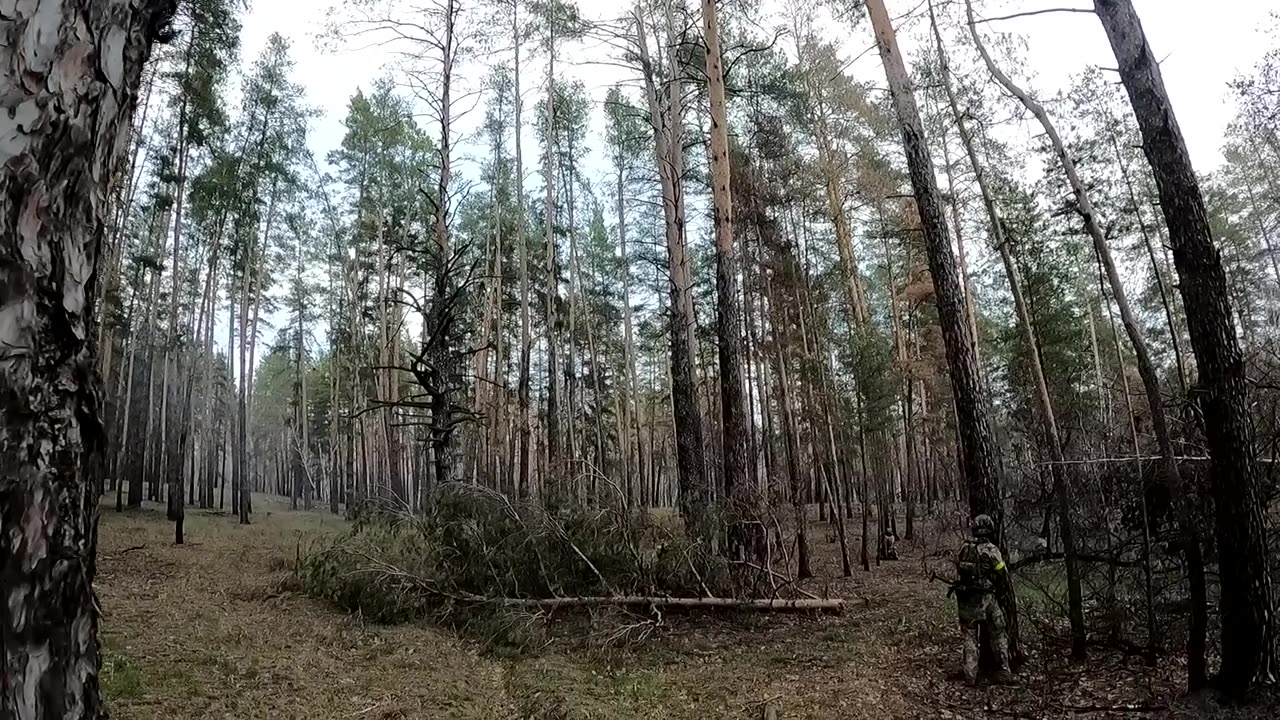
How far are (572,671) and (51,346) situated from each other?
621cm

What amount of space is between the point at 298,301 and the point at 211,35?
15339 mm

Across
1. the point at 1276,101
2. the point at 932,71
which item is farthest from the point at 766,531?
the point at 1276,101

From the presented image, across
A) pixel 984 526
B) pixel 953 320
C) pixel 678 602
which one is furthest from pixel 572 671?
pixel 953 320

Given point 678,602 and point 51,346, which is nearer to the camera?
point 51,346

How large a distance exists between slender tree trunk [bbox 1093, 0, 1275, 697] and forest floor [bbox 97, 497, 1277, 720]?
52 cm

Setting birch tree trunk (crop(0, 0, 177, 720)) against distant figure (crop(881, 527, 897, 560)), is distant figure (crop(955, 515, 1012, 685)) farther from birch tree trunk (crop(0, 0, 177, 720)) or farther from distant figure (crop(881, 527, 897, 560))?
distant figure (crop(881, 527, 897, 560))

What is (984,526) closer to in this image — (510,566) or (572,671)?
(572,671)

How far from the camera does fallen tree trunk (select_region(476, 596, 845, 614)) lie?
7723mm

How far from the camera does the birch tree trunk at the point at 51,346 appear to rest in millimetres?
846

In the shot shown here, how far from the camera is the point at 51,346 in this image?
0.92m

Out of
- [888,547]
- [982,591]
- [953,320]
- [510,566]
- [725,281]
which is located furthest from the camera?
[888,547]

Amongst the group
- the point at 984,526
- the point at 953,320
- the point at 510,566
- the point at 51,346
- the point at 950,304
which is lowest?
the point at 510,566

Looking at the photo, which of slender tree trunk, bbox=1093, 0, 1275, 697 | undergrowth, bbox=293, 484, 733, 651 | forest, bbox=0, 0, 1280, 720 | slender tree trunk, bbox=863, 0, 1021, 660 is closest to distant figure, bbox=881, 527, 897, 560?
forest, bbox=0, 0, 1280, 720

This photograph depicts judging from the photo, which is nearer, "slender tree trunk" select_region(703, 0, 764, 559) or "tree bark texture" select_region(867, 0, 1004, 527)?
"tree bark texture" select_region(867, 0, 1004, 527)
